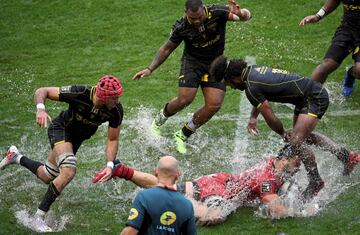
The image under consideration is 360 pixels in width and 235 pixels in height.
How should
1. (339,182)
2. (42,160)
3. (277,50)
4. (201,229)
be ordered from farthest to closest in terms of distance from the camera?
(277,50), (42,160), (339,182), (201,229)

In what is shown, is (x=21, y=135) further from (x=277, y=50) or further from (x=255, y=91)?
(x=277, y=50)

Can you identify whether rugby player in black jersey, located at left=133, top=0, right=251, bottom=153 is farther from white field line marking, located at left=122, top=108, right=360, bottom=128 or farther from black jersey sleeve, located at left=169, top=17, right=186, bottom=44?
white field line marking, located at left=122, top=108, right=360, bottom=128

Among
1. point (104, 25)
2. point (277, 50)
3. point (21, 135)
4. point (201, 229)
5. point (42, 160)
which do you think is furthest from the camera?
point (104, 25)

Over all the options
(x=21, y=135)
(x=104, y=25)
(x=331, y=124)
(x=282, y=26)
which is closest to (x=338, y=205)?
(x=331, y=124)

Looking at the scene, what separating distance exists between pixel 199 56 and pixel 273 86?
1.84m

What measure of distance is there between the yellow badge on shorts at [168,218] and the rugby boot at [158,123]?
4445mm

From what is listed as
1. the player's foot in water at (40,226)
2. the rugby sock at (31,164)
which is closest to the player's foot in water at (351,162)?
the player's foot in water at (40,226)

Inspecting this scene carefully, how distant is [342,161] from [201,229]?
213 centimetres

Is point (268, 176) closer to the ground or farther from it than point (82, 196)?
farther from it

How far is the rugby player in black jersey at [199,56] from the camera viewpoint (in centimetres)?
957

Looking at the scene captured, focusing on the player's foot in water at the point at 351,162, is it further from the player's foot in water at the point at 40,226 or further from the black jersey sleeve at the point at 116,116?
the player's foot in water at the point at 40,226

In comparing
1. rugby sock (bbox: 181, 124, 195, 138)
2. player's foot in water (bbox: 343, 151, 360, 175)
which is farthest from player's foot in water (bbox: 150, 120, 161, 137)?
player's foot in water (bbox: 343, 151, 360, 175)

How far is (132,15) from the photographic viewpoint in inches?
557

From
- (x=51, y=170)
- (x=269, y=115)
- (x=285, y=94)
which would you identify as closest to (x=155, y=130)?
(x=51, y=170)
